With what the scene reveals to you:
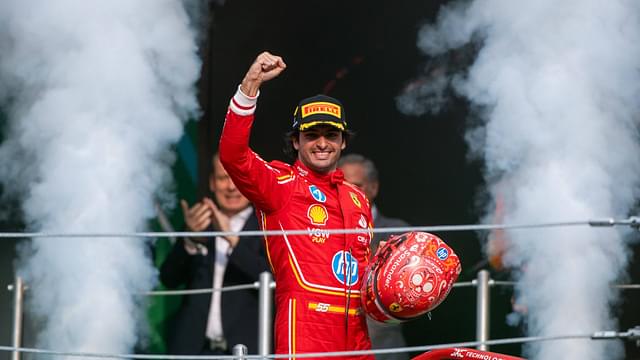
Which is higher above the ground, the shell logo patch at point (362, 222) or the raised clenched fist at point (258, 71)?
the raised clenched fist at point (258, 71)

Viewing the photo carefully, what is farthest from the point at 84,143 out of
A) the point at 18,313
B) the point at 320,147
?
the point at 320,147

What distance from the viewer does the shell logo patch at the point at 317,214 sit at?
516cm

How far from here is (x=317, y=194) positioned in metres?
5.21

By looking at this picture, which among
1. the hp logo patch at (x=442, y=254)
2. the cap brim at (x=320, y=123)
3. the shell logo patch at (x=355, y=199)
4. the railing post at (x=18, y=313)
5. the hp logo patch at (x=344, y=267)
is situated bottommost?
the railing post at (x=18, y=313)

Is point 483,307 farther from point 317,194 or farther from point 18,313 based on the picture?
point 18,313

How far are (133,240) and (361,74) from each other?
1635 mm

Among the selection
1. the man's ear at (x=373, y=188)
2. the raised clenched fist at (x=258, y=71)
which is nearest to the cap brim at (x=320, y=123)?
the raised clenched fist at (x=258, y=71)

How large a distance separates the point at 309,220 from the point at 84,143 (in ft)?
7.22

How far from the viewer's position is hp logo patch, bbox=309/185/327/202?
5.20 metres

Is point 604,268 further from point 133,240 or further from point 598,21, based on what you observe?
point 133,240

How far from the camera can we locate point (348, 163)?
737cm

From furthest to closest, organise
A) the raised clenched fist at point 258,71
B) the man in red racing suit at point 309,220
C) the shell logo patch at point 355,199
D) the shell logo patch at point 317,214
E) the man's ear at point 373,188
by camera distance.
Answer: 1. the man's ear at point 373,188
2. the shell logo patch at point 355,199
3. the shell logo patch at point 317,214
4. the man in red racing suit at point 309,220
5. the raised clenched fist at point 258,71

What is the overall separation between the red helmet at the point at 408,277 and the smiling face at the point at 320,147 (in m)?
0.47

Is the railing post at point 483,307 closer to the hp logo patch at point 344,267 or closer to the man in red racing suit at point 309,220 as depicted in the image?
the man in red racing suit at point 309,220
